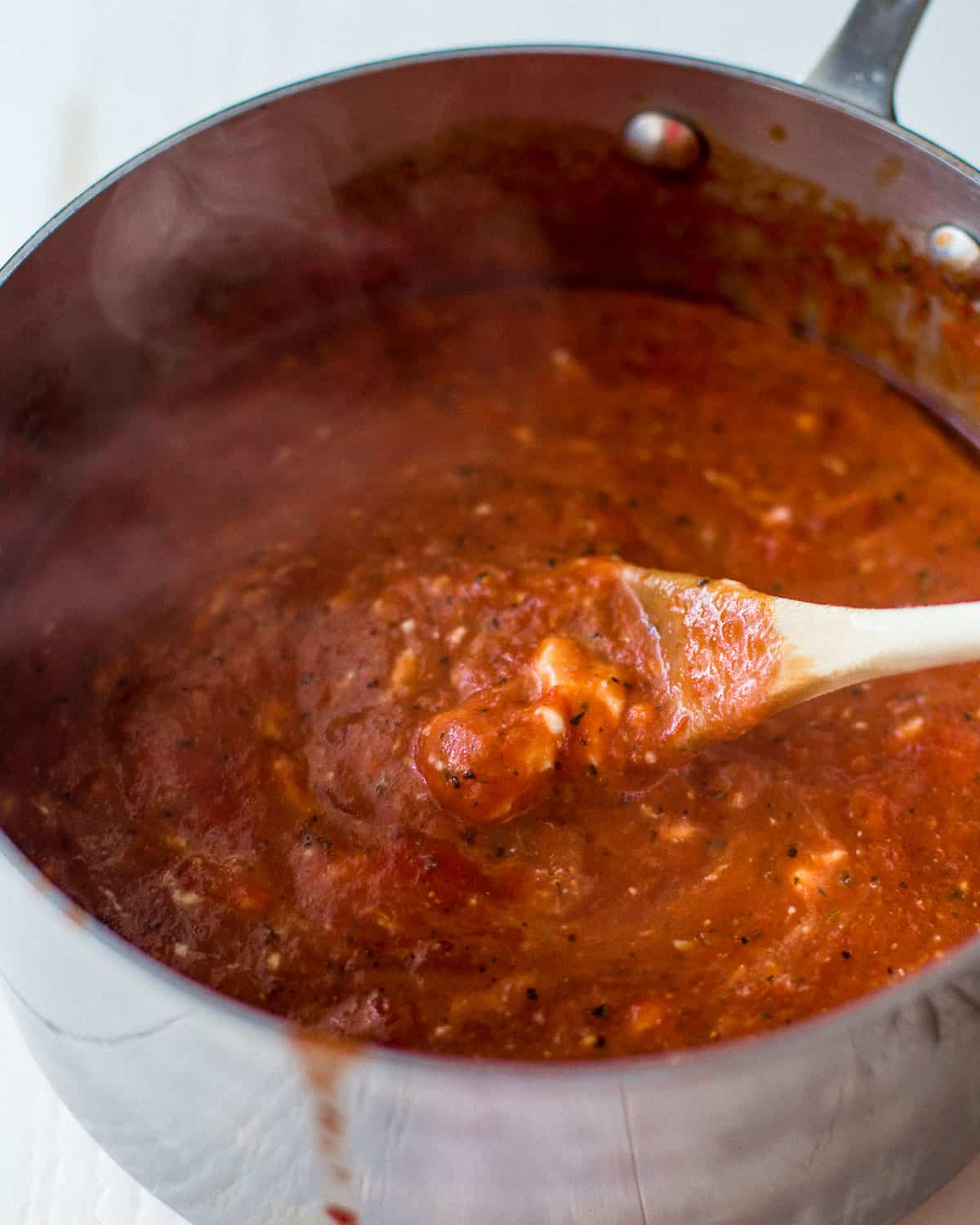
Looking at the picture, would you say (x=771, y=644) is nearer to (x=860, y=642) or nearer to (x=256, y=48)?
(x=860, y=642)

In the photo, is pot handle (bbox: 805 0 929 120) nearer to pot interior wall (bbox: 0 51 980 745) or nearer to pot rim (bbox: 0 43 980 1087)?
pot interior wall (bbox: 0 51 980 745)

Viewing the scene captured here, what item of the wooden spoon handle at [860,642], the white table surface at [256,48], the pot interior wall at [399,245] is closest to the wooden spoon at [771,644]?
the wooden spoon handle at [860,642]

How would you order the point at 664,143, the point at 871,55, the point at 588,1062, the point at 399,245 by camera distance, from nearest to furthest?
the point at 588,1062, the point at 871,55, the point at 664,143, the point at 399,245

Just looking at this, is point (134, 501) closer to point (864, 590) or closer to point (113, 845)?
point (113, 845)

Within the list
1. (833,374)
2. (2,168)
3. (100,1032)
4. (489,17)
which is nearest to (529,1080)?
(100,1032)

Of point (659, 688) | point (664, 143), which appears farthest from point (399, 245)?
point (659, 688)

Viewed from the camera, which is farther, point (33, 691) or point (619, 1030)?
point (33, 691)
